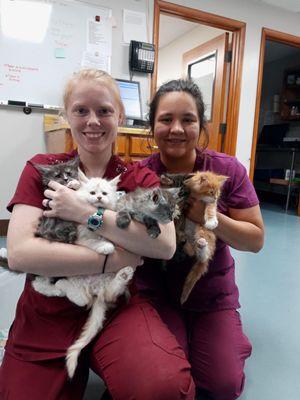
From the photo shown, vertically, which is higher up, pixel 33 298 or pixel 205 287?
pixel 33 298

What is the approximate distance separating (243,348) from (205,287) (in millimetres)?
288

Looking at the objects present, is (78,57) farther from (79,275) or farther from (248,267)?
(79,275)

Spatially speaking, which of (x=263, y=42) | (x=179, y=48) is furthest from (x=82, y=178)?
(x=179, y=48)

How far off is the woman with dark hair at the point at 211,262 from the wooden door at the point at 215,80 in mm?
2538

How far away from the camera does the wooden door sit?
3.88m

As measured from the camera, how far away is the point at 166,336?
0.97m

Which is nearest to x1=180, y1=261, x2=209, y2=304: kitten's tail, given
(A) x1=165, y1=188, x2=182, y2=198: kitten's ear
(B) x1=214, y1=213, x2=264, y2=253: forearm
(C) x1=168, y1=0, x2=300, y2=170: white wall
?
(B) x1=214, y1=213, x2=264, y2=253: forearm

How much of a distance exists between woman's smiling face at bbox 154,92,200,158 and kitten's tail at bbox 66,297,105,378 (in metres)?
0.68

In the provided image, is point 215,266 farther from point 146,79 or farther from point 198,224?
point 146,79

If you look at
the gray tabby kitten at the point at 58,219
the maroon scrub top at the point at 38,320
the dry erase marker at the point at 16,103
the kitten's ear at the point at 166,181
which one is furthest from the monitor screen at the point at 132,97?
the maroon scrub top at the point at 38,320

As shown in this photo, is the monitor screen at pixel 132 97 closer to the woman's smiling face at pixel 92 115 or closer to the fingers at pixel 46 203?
the woman's smiling face at pixel 92 115

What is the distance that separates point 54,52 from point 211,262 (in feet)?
8.37

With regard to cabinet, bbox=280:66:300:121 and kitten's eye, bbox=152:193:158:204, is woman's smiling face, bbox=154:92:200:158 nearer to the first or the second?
kitten's eye, bbox=152:193:158:204

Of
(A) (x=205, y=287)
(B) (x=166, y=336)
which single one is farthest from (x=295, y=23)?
(B) (x=166, y=336)
